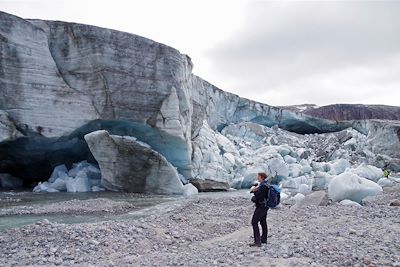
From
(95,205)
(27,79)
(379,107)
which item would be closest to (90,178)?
(27,79)

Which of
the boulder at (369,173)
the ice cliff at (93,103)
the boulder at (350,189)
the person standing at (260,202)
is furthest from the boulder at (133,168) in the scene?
the person standing at (260,202)

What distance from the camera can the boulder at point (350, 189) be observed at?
12.1 m

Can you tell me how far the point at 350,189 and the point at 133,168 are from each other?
35.6ft

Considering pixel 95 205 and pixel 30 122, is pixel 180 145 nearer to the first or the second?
pixel 30 122

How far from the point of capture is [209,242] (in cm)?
764

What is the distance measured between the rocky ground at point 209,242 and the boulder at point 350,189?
2.18 metres

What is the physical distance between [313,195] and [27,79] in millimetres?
14564

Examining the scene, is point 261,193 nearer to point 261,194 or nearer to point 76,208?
point 261,194

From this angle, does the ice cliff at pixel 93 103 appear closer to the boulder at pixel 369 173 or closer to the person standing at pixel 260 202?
the boulder at pixel 369 173

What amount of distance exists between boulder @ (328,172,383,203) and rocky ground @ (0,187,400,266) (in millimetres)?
2181

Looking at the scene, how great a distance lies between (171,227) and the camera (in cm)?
866

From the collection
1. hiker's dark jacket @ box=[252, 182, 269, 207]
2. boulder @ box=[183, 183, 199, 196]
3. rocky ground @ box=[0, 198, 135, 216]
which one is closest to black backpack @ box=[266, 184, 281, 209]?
hiker's dark jacket @ box=[252, 182, 269, 207]

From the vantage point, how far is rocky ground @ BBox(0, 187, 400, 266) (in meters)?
5.76

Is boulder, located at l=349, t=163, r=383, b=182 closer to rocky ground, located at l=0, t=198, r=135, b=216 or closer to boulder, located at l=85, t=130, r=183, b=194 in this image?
boulder, located at l=85, t=130, r=183, b=194
